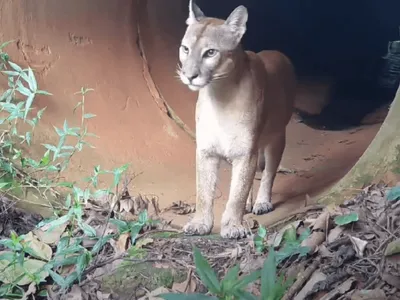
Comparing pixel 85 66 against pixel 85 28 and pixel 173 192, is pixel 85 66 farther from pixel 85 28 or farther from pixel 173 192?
pixel 173 192

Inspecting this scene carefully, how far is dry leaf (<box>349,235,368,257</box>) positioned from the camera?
8.46 feet

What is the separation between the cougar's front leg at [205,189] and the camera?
3684 millimetres

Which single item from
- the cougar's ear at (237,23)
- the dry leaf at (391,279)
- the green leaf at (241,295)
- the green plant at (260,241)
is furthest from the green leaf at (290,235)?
the cougar's ear at (237,23)

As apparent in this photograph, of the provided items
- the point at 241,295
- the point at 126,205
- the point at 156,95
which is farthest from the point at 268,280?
the point at 156,95

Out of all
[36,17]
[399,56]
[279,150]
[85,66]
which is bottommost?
[399,56]

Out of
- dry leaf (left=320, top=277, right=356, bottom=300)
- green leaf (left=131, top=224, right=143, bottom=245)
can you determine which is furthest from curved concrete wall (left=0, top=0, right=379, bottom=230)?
dry leaf (left=320, top=277, right=356, bottom=300)

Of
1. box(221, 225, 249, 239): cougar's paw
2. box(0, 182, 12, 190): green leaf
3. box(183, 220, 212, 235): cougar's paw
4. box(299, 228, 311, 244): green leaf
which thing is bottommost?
box(183, 220, 212, 235): cougar's paw

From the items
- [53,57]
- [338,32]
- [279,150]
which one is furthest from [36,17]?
[338,32]

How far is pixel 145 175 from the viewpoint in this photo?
15.1 ft

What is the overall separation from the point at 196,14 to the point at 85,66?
4.11 ft

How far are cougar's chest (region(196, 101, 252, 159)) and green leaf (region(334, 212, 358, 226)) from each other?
967 millimetres

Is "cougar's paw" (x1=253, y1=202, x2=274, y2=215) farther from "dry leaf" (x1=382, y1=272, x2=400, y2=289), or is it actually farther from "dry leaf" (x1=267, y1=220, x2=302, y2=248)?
"dry leaf" (x1=382, y1=272, x2=400, y2=289)

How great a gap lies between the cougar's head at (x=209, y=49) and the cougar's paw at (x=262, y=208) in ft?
3.62

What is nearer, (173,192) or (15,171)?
(15,171)
